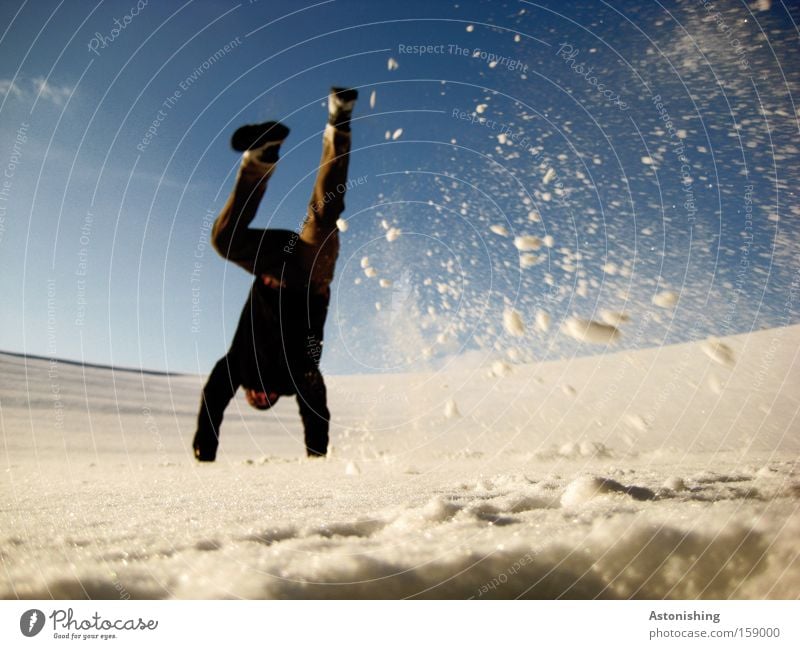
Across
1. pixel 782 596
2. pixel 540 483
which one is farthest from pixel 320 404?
pixel 782 596

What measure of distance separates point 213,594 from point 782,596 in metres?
1.56

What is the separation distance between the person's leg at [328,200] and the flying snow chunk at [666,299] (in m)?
1.55

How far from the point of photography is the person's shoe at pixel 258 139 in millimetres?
2107

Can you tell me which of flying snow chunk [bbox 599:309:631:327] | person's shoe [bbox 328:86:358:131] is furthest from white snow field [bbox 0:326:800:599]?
person's shoe [bbox 328:86:358:131]

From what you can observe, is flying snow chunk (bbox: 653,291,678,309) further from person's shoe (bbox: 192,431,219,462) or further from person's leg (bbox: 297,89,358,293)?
person's shoe (bbox: 192,431,219,462)

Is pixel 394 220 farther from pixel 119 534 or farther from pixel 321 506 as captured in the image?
pixel 119 534

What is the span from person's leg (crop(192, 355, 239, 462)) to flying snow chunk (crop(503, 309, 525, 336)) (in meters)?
1.45

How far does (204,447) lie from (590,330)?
6.85ft

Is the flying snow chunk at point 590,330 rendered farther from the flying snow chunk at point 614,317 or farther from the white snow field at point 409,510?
the white snow field at point 409,510

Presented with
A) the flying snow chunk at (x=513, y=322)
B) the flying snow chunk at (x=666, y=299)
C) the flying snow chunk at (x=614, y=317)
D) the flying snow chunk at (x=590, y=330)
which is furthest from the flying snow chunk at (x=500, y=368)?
the flying snow chunk at (x=666, y=299)

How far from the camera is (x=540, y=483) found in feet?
5.78

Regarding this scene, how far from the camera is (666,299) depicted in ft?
7.45

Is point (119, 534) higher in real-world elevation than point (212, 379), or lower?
lower
